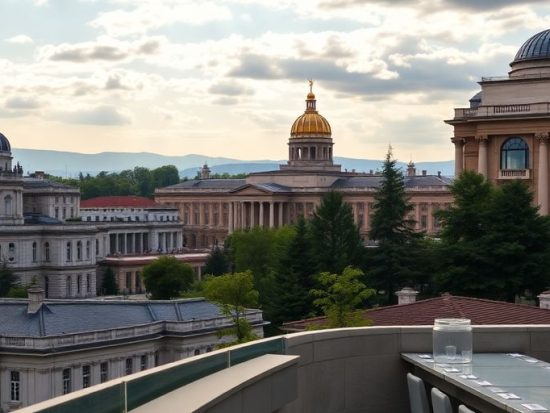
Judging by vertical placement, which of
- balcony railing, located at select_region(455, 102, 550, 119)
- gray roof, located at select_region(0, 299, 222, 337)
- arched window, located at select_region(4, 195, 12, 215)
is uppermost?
balcony railing, located at select_region(455, 102, 550, 119)

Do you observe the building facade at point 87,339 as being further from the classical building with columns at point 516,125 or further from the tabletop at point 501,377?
the tabletop at point 501,377

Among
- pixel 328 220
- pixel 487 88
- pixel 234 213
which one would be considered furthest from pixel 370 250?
pixel 234 213

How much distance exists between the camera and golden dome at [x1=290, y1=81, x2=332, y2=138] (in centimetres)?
19162

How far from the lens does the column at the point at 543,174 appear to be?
75000mm

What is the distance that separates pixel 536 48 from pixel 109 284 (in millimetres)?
76963

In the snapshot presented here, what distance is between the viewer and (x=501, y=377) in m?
15.5

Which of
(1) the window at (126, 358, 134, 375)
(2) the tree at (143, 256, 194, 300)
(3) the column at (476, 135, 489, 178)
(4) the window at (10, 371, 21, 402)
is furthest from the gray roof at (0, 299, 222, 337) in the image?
(2) the tree at (143, 256, 194, 300)

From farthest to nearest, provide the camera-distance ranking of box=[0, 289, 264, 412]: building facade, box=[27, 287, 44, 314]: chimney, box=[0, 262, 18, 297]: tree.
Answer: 1. box=[0, 262, 18, 297]: tree
2. box=[27, 287, 44, 314]: chimney
3. box=[0, 289, 264, 412]: building facade

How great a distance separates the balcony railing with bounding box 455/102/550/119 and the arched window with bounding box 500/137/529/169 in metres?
1.89

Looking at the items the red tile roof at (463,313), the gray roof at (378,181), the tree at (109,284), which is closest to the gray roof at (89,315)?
the red tile roof at (463,313)

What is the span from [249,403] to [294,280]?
57.5 meters

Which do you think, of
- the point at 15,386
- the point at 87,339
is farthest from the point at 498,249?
the point at 15,386

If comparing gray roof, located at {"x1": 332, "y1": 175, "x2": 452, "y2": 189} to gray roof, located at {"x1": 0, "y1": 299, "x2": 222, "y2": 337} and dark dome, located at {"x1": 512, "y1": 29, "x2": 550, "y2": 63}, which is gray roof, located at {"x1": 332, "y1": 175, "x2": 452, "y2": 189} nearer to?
dark dome, located at {"x1": 512, "y1": 29, "x2": 550, "y2": 63}

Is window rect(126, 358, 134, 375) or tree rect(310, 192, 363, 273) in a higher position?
tree rect(310, 192, 363, 273)
